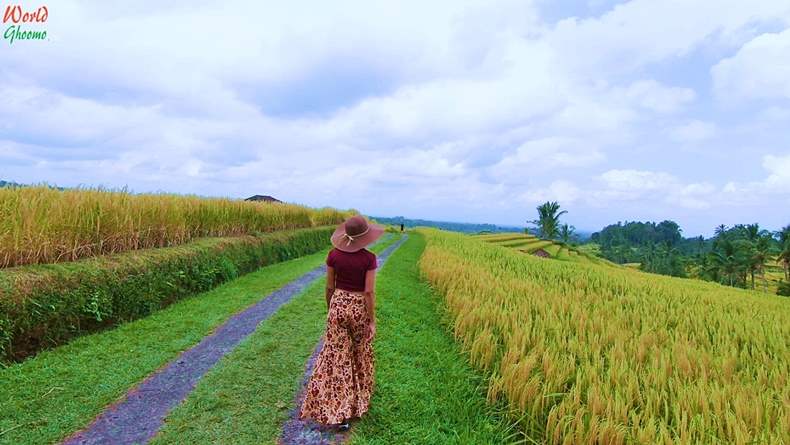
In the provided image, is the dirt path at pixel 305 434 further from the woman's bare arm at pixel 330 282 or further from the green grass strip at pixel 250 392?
the woman's bare arm at pixel 330 282

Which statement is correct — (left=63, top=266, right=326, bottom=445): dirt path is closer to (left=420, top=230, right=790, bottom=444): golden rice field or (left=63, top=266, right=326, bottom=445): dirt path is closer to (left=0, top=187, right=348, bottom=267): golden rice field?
(left=0, top=187, right=348, bottom=267): golden rice field

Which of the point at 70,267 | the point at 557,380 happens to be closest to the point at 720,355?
the point at 557,380

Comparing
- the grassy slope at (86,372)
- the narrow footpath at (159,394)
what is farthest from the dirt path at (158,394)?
the grassy slope at (86,372)

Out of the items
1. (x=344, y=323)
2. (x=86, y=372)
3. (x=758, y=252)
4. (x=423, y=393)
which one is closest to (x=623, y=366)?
(x=423, y=393)

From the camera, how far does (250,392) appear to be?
4598 mm

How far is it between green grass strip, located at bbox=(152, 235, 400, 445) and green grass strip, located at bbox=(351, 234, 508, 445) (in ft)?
3.24

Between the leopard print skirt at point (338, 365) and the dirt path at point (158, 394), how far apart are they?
1.60 m

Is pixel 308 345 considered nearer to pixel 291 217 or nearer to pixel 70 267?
pixel 70 267

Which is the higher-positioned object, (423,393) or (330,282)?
(330,282)

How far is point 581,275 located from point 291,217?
1396 centimetres

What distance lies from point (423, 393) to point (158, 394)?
3.03 metres

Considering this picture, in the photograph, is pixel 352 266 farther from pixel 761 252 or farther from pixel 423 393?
pixel 761 252

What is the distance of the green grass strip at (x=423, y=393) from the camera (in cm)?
389

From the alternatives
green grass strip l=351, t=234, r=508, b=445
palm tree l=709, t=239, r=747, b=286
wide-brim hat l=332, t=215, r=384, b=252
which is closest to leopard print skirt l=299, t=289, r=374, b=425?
green grass strip l=351, t=234, r=508, b=445
